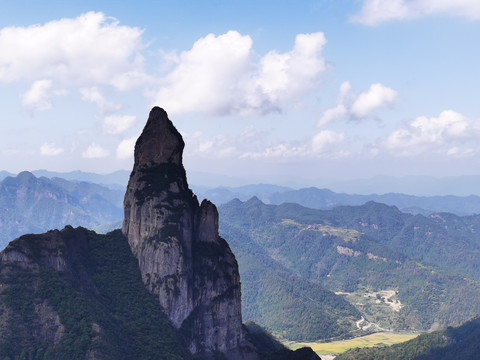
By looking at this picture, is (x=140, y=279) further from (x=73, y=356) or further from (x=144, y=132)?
(x=144, y=132)

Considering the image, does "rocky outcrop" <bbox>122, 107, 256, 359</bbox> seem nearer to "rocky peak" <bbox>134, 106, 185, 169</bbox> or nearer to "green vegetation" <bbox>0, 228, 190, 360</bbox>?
"rocky peak" <bbox>134, 106, 185, 169</bbox>

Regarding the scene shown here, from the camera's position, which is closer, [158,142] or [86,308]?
[86,308]

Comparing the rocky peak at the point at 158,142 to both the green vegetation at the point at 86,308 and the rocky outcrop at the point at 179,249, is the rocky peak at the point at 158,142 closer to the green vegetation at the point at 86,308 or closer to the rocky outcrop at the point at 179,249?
the rocky outcrop at the point at 179,249

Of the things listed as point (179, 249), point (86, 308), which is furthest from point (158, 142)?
point (86, 308)

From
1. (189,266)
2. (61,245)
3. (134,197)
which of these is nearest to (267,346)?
(189,266)

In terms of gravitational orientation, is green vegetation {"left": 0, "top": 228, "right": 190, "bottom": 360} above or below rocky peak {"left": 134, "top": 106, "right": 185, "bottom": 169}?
below

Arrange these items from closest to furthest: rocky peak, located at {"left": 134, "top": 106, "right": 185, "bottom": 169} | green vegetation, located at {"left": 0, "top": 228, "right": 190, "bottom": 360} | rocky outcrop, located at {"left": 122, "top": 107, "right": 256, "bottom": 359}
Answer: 1. green vegetation, located at {"left": 0, "top": 228, "right": 190, "bottom": 360}
2. rocky outcrop, located at {"left": 122, "top": 107, "right": 256, "bottom": 359}
3. rocky peak, located at {"left": 134, "top": 106, "right": 185, "bottom": 169}

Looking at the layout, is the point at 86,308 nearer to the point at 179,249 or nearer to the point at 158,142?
the point at 179,249

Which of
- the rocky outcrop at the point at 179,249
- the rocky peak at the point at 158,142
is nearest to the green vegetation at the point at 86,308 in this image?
the rocky outcrop at the point at 179,249

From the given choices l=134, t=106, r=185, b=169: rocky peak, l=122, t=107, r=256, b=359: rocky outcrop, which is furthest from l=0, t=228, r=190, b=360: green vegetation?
l=134, t=106, r=185, b=169: rocky peak
